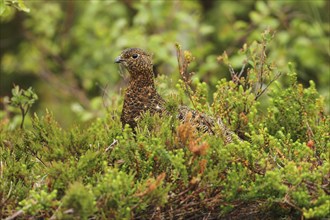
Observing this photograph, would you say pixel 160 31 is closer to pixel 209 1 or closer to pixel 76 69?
pixel 76 69

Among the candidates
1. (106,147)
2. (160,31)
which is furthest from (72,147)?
(160,31)

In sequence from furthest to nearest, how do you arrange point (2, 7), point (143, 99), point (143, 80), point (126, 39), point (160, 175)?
point (126, 39)
point (143, 80)
point (2, 7)
point (143, 99)
point (160, 175)

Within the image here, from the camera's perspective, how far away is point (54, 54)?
35.1 feet

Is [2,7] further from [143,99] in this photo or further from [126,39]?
[126,39]

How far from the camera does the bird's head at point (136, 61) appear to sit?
17.5 feet

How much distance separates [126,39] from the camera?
8633 millimetres

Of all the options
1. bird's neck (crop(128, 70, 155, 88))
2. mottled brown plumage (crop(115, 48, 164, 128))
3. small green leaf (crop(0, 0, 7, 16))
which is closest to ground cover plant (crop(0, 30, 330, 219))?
mottled brown plumage (crop(115, 48, 164, 128))

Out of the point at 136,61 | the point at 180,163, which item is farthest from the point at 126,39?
the point at 180,163

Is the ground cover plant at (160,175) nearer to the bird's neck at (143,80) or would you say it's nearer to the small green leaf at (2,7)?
the bird's neck at (143,80)

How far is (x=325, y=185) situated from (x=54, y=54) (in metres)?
7.39

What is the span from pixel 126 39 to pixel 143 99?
3669mm

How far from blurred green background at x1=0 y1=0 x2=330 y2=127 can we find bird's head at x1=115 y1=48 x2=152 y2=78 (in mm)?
2534

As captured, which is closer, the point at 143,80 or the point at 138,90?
the point at 138,90

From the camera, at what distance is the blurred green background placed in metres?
8.89
